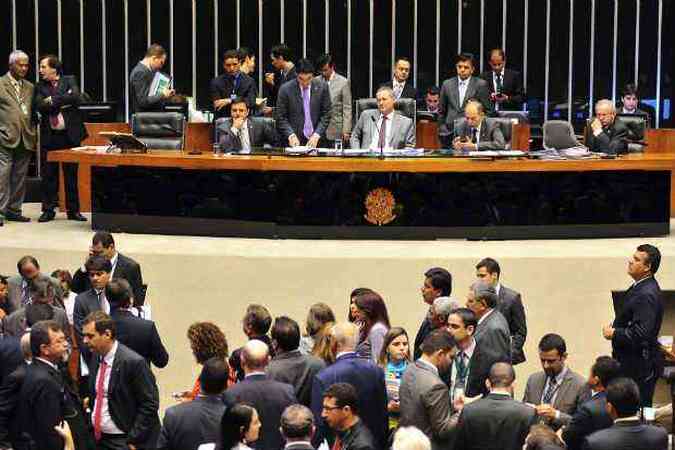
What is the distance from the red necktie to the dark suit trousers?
6521mm

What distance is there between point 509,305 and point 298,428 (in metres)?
3.51

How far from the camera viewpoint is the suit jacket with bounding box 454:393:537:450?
8.50 metres

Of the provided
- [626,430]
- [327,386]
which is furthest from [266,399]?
[626,430]

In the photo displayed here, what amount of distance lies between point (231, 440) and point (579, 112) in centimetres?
1160

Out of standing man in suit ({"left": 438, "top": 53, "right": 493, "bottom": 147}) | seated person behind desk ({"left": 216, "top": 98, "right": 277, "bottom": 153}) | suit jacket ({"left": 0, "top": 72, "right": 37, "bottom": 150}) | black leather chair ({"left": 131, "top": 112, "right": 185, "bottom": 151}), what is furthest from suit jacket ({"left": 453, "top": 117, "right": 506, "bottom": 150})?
suit jacket ({"left": 0, "top": 72, "right": 37, "bottom": 150})

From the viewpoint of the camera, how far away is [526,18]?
18266mm

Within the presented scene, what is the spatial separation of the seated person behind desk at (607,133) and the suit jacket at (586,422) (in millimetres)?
6307

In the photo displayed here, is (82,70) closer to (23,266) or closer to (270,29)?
(270,29)

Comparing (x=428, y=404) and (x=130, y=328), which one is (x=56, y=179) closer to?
(x=130, y=328)

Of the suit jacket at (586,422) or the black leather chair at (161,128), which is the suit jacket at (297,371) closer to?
the suit jacket at (586,422)

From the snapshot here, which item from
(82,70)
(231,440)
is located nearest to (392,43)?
(82,70)

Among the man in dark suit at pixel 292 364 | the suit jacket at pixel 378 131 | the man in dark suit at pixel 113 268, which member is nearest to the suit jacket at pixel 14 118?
the suit jacket at pixel 378 131

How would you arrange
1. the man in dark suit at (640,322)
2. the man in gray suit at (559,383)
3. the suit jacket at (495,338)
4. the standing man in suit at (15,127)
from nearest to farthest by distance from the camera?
the man in gray suit at (559,383) → the suit jacket at (495,338) → the man in dark suit at (640,322) → the standing man in suit at (15,127)

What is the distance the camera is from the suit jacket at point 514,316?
429 inches
